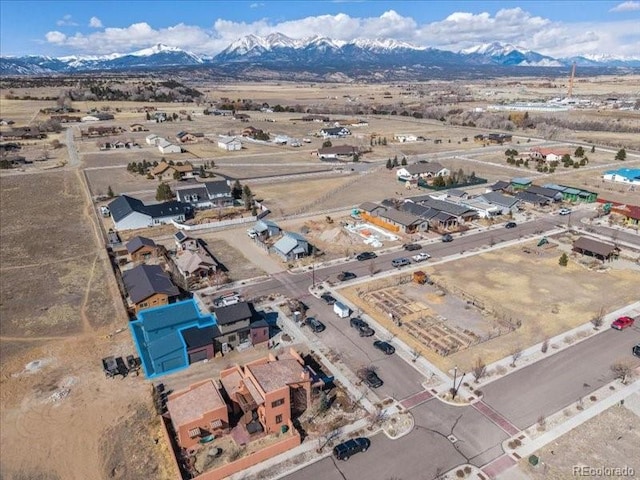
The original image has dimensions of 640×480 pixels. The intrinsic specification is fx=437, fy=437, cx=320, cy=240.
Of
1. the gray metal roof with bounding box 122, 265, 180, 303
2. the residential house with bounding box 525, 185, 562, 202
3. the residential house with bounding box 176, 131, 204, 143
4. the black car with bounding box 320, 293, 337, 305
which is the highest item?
the residential house with bounding box 176, 131, 204, 143

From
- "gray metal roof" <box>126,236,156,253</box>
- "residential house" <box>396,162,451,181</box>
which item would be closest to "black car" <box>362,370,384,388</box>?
"gray metal roof" <box>126,236,156,253</box>

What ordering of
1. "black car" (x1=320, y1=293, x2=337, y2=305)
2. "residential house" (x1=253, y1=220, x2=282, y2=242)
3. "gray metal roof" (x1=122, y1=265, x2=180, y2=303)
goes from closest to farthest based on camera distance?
"gray metal roof" (x1=122, y1=265, x2=180, y2=303)
"black car" (x1=320, y1=293, x2=337, y2=305)
"residential house" (x1=253, y1=220, x2=282, y2=242)

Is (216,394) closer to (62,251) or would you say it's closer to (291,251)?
(291,251)

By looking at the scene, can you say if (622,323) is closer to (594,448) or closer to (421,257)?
(594,448)

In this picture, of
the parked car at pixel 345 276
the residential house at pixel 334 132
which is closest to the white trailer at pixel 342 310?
the parked car at pixel 345 276

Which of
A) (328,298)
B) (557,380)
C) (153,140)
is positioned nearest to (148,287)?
(328,298)

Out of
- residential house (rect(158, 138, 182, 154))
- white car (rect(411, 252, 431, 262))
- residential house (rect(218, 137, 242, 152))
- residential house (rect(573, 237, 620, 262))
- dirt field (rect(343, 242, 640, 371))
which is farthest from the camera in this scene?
residential house (rect(218, 137, 242, 152))

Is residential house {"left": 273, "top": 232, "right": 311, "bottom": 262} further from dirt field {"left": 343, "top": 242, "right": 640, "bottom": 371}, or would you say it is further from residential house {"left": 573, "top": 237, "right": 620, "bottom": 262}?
residential house {"left": 573, "top": 237, "right": 620, "bottom": 262}

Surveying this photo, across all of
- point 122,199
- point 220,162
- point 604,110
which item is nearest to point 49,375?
point 122,199
